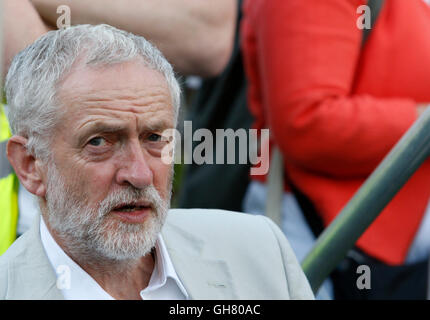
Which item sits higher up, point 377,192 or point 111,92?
point 111,92

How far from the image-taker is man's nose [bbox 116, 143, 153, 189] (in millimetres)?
2168

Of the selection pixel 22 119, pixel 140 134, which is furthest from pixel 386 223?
pixel 22 119

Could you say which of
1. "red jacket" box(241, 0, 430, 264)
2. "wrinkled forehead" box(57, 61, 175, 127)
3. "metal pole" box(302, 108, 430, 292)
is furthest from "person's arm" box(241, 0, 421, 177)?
"wrinkled forehead" box(57, 61, 175, 127)

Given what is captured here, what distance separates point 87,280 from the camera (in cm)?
221

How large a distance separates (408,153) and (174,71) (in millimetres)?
659

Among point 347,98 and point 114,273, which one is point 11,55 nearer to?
point 114,273

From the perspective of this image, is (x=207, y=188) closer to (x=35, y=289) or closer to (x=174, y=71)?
(x=174, y=71)

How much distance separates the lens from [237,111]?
3.89 metres

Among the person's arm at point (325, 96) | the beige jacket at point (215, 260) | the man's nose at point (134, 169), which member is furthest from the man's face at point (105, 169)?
the person's arm at point (325, 96)

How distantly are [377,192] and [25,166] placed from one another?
0.93 meters

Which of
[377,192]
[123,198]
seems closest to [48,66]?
[123,198]

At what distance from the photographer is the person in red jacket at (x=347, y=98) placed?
10.1 ft

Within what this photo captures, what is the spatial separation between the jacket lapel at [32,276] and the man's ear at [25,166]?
13 centimetres

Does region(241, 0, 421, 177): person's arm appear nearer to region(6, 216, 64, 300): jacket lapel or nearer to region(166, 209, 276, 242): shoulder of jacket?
region(166, 209, 276, 242): shoulder of jacket
